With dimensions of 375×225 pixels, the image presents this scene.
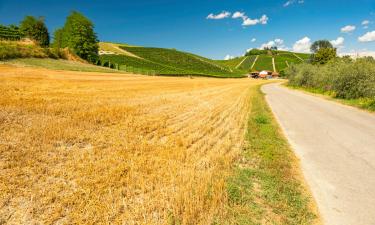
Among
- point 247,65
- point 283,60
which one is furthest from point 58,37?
point 283,60

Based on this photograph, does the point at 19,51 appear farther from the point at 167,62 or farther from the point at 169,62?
the point at 169,62

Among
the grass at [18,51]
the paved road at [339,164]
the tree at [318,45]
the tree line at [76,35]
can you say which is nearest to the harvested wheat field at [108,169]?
the paved road at [339,164]

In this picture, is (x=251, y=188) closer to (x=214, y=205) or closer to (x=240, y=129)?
(x=214, y=205)

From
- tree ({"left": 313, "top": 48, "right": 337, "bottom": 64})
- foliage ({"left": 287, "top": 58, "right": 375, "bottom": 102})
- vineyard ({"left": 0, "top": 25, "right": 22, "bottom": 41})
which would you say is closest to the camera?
foliage ({"left": 287, "top": 58, "right": 375, "bottom": 102})

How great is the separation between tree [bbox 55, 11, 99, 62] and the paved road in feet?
222

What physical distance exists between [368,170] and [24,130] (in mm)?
9842

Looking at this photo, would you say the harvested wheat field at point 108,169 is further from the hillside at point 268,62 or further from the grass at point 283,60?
the grass at point 283,60

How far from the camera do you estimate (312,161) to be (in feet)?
24.8

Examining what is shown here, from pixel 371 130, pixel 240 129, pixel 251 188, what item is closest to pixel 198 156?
pixel 251 188

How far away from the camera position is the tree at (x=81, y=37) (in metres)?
69.4

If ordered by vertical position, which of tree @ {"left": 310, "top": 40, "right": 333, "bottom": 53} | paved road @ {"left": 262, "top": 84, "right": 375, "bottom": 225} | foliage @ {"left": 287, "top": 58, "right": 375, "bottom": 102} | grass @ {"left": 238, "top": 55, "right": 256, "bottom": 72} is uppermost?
tree @ {"left": 310, "top": 40, "right": 333, "bottom": 53}

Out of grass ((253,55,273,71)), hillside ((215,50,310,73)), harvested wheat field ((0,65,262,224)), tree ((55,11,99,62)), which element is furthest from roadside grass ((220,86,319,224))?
grass ((253,55,273,71))

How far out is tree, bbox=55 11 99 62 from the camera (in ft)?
228

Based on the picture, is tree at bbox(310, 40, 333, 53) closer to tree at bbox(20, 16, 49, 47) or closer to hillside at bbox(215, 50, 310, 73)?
hillside at bbox(215, 50, 310, 73)
